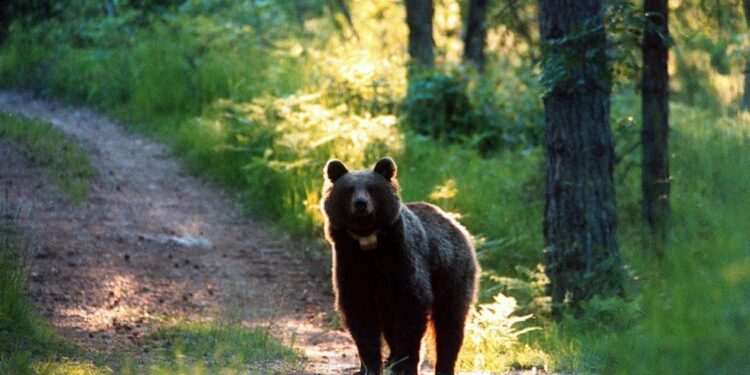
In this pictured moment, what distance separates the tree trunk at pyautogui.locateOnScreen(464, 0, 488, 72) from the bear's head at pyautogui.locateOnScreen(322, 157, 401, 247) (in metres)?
14.0

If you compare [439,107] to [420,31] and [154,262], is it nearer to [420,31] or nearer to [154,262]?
[420,31]

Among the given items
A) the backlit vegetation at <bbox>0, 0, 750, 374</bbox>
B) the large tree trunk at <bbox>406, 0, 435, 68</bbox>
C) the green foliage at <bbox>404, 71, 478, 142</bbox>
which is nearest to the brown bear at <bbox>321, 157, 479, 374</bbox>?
the backlit vegetation at <bbox>0, 0, 750, 374</bbox>

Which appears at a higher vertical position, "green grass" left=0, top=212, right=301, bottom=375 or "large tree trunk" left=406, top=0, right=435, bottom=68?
"large tree trunk" left=406, top=0, right=435, bottom=68

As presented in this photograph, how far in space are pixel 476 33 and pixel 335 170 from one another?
15245 mm

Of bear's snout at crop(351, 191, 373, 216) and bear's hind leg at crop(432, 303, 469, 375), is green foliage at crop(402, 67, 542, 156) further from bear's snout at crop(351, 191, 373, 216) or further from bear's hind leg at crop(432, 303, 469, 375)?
bear's snout at crop(351, 191, 373, 216)

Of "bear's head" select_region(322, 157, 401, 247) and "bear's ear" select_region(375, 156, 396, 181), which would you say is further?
"bear's ear" select_region(375, 156, 396, 181)

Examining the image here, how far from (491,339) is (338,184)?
2.61 meters

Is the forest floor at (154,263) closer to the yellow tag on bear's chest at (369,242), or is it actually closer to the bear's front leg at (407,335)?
the bear's front leg at (407,335)

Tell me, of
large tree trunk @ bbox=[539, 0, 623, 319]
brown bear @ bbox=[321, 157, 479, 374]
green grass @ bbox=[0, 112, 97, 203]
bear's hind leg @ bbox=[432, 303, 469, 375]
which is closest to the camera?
brown bear @ bbox=[321, 157, 479, 374]

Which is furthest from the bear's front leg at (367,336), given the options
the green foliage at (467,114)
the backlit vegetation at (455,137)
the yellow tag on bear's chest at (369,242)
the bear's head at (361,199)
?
the green foliage at (467,114)

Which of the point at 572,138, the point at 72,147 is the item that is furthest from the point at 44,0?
the point at 572,138

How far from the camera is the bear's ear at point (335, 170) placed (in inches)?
308

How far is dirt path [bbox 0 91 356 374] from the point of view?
993 cm

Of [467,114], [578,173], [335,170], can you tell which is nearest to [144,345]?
[335,170]
